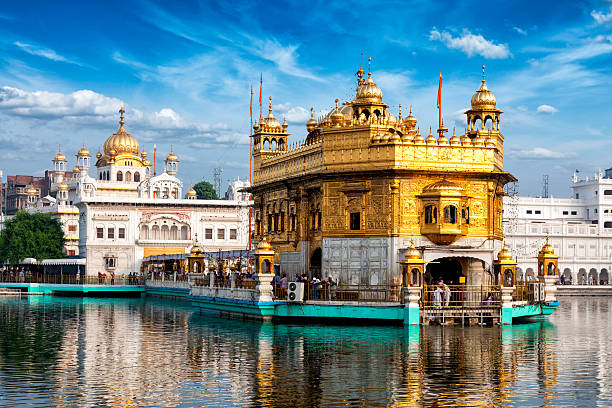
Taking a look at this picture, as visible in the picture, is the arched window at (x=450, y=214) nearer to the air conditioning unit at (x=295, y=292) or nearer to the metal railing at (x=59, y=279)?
the air conditioning unit at (x=295, y=292)

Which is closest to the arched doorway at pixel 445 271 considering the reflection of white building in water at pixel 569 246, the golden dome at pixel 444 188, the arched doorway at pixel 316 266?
the golden dome at pixel 444 188

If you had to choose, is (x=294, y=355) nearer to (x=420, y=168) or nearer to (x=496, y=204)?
(x=420, y=168)

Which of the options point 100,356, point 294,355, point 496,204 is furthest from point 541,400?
point 496,204

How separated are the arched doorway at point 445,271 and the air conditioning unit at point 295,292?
18.7 feet

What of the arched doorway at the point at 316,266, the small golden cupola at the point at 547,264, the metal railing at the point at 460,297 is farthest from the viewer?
the small golden cupola at the point at 547,264

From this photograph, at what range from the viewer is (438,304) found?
30781 millimetres

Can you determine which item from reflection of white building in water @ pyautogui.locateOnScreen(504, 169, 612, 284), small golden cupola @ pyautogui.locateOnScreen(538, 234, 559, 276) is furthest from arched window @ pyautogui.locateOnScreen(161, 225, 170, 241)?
small golden cupola @ pyautogui.locateOnScreen(538, 234, 559, 276)

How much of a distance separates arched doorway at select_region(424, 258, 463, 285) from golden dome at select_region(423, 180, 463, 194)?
3.34 m

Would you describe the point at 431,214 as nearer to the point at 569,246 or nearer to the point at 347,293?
the point at 347,293

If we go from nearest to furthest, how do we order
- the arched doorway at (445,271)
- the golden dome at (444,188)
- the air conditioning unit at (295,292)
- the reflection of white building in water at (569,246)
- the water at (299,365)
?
1. the water at (299,365)
2. the air conditioning unit at (295,292)
3. the golden dome at (444,188)
4. the arched doorway at (445,271)
5. the reflection of white building in water at (569,246)

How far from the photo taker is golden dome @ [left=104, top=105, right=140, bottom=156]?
92812 millimetres

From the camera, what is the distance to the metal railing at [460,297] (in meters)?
30.8

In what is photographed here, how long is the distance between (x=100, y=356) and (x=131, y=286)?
40.5m

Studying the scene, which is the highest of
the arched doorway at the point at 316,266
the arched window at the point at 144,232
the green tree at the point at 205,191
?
the green tree at the point at 205,191
